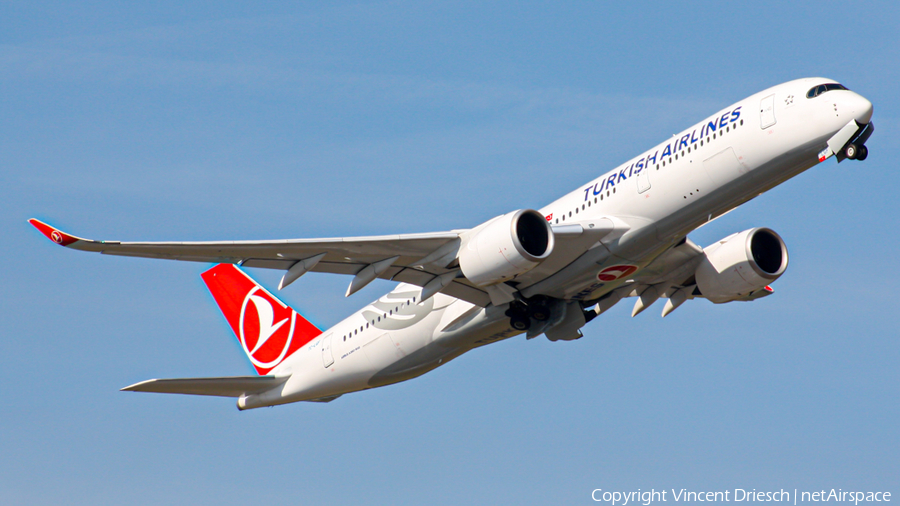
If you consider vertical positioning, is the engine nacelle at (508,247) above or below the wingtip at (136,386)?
above

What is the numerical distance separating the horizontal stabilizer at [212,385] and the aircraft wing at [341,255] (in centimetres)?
459

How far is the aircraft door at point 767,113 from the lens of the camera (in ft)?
76.4

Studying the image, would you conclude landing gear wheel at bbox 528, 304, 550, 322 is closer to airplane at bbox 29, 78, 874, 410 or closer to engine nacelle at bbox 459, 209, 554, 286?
airplane at bbox 29, 78, 874, 410

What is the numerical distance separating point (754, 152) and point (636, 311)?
322 inches

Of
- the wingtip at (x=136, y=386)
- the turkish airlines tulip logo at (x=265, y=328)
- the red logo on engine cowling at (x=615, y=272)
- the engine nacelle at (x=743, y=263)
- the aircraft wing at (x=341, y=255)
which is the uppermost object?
the engine nacelle at (x=743, y=263)

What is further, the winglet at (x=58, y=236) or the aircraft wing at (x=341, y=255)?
the aircraft wing at (x=341, y=255)

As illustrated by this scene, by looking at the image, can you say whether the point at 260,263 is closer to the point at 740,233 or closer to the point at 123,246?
the point at 123,246

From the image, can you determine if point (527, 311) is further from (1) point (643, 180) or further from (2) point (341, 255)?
(2) point (341, 255)

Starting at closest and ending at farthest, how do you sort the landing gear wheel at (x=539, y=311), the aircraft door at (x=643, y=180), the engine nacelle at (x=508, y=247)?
the engine nacelle at (x=508, y=247) < the aircraft door at (x=643, y=180) < the landing gear wheel at (x=539, y=311)

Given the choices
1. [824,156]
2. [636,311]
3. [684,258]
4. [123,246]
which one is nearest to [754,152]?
[824,156]

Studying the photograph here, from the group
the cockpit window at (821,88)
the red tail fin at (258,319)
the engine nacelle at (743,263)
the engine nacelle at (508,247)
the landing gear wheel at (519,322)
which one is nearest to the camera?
the cockpit window at (821,88)

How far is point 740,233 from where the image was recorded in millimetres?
28750

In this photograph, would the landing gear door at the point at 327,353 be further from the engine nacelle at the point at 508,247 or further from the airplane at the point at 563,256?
the engine nacelle at the point at 508,247

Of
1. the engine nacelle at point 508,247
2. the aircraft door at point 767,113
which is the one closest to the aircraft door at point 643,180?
the engine nacelle at point 508,247
